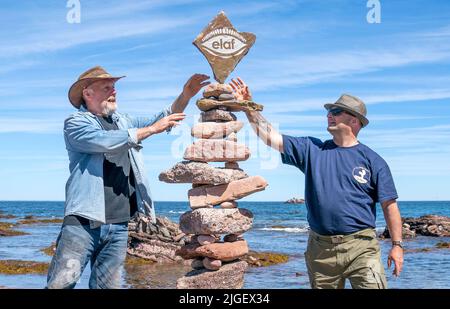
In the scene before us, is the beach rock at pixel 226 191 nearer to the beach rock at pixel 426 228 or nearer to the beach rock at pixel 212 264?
the beach rock at pixel 212 264

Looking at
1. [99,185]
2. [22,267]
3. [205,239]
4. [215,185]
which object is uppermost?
[99,185]

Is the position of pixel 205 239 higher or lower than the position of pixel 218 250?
higher

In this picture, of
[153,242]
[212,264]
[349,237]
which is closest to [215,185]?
[212,264]

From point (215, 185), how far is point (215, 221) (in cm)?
57

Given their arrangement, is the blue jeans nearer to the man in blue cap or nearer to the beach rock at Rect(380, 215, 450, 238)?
the man in blue cap

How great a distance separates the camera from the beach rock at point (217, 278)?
383 inches

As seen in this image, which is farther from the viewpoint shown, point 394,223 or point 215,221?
point 215,221

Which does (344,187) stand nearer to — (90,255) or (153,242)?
(90,255)

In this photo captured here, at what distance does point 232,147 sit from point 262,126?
1.91m

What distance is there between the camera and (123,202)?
693 cm

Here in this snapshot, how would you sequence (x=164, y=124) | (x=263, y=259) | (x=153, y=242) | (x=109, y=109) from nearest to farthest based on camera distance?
1. (x=164, y=124)
2. (x=109, y=109)
3. (x=153, y=242)
4. (x=263, y=259)

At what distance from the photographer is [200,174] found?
369 inches

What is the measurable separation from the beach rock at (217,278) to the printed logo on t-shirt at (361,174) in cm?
356
